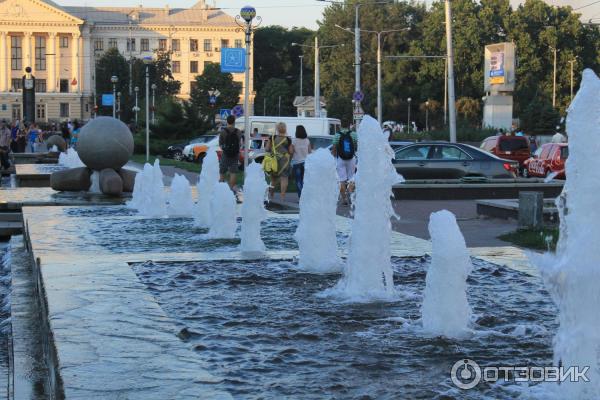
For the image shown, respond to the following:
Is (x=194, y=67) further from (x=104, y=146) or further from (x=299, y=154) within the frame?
(x=104, y=146)

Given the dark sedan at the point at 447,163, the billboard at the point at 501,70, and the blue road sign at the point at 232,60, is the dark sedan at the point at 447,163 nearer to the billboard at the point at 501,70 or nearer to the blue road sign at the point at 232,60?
the blue road sign at the point at 232,60

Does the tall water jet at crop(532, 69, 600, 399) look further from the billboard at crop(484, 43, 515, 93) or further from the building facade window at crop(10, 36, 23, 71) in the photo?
the building facade window at crop(10, 36, 23, 71)

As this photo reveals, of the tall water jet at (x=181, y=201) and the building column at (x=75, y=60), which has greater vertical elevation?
the building column at (x=75, y=60)

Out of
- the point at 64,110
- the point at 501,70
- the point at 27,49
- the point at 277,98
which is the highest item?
the point at 27,49

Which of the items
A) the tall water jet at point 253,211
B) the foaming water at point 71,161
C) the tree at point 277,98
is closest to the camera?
the tall water jet at point 253,211

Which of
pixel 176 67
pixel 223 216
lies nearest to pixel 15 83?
pixel 176 67

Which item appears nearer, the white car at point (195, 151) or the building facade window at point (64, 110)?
the white car at point (195, 151)

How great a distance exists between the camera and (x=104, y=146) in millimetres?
18219

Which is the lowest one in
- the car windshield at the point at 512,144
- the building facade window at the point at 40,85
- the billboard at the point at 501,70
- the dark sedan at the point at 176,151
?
the dark sedan at the point at 176,151

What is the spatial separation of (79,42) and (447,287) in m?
125

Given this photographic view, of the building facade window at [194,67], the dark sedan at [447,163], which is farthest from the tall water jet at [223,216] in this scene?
the building facade window at [194,67]

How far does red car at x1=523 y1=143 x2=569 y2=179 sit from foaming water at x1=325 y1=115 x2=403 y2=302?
75.9 feet

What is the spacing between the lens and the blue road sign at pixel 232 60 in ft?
100

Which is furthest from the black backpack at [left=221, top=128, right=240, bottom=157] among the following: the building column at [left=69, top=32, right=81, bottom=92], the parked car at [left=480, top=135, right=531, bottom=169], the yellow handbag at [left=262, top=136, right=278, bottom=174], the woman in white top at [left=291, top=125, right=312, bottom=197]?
the building column at [left=69, top=32, right=81, bottom=92]
